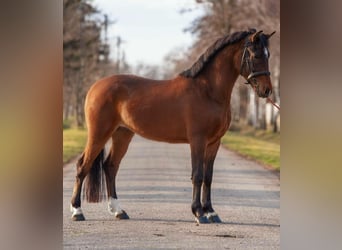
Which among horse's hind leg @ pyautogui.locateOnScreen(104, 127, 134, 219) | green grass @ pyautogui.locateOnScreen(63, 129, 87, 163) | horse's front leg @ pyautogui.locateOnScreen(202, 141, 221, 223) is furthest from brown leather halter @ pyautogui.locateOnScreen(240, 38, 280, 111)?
green grass @ pyautogui.locateOnScreen(63, 129, 87, 163)

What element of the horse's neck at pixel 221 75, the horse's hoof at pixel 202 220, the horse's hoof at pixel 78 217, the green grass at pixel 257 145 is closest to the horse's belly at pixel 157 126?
the horse's neck at pixel 221 75

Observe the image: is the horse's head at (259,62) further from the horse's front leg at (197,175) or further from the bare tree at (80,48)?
the bare tree at (80,48)

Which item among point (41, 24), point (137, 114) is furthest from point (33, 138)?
point (137, 114)

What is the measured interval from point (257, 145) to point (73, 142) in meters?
3.54

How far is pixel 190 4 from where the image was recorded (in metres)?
7.49

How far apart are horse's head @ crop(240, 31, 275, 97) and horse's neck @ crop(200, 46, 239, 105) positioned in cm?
36

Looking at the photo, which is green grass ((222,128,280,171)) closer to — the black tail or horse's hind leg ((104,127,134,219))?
horse's hind leg ((104,127,134,219))

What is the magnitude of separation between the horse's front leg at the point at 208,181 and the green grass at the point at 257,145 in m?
2.40

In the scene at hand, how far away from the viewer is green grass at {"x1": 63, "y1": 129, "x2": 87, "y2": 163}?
829 centimetres

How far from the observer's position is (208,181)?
5.06 meters

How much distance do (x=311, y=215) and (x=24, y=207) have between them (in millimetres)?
1110

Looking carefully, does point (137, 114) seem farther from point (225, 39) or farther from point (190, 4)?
point (190, 4)

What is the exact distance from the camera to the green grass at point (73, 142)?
8.29 meters

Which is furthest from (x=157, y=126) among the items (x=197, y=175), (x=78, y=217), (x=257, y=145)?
(x=257, y=145)
